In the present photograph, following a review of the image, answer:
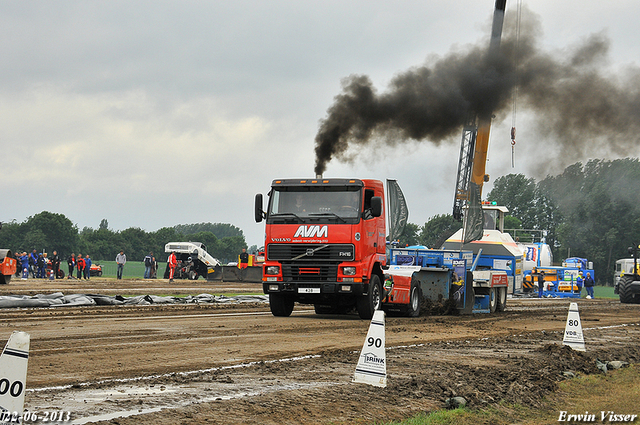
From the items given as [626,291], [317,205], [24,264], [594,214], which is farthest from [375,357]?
[594,214]

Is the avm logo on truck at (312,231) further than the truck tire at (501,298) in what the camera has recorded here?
No

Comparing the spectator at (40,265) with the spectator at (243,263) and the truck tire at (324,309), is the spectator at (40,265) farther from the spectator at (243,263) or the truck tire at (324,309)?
the truck tire at (324,309)

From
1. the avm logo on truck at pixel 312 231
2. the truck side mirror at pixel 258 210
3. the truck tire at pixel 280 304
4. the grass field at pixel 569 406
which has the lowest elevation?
the grass field at pixel 569 406

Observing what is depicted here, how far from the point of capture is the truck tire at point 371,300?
57.7 feet

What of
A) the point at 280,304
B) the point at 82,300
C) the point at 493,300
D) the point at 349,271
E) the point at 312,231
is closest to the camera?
the point at 349,271

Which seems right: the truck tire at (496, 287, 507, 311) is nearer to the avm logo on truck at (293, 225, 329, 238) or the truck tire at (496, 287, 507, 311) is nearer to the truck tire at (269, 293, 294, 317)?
the truck tire at (269, 293, 294, 317)

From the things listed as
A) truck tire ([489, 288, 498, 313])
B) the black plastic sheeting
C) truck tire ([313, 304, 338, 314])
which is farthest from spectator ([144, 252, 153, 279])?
truck tire ([313, 304, 338, 314])

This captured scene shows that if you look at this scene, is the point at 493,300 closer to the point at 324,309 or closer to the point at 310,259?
the point at 324,309

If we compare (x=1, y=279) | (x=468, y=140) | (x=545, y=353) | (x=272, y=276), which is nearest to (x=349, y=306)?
(x=272, y=276)

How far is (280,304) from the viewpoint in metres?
18.8

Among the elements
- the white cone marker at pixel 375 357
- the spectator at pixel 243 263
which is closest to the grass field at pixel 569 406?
the white cone marker at pixel 375 357

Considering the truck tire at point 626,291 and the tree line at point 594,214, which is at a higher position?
the tree line at point 594,214

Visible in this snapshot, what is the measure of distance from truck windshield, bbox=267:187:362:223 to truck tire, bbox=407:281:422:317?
3917 mm

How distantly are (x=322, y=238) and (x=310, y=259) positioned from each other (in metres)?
0.63
